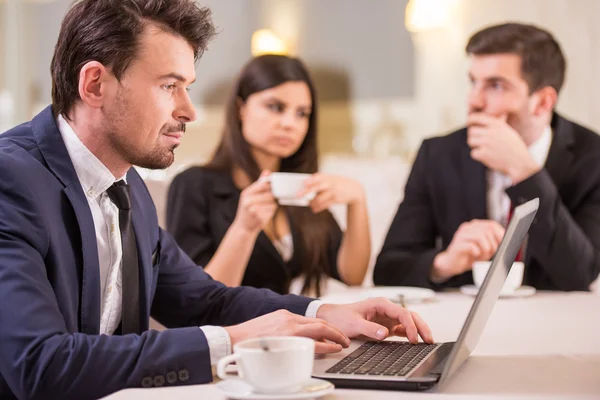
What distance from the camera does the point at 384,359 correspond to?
1.09 meters

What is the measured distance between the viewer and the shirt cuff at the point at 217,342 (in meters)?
1.04

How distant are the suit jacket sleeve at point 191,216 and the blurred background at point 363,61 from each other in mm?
966

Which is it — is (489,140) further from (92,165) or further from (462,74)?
(462,74)

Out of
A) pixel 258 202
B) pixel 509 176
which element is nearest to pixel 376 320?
pixel 258 202

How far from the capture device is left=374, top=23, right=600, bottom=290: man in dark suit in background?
2.13 meters

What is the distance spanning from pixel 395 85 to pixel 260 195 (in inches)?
109

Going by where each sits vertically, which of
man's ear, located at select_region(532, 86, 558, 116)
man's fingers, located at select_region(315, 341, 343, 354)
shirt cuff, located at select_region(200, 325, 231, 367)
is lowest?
man's fingers, located at select_region(315, 341, 343, 354)

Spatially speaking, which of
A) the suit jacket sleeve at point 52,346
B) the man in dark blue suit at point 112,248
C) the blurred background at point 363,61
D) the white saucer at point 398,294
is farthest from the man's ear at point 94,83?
the blurred background at point 363,61

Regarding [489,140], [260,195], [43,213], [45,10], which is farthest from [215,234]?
[45,10]

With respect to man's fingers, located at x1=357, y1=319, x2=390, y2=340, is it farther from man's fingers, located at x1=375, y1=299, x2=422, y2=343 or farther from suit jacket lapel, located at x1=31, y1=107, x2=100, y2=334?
suit jacket lapel, located at x1=31, y1=107, x2=100, y2=334

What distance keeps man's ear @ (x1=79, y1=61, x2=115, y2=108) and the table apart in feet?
1.82

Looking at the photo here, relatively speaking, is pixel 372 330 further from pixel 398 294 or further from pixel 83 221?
pixel 398 294

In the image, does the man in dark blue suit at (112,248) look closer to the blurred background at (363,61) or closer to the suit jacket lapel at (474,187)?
the suit jacket lapel at (474,187)

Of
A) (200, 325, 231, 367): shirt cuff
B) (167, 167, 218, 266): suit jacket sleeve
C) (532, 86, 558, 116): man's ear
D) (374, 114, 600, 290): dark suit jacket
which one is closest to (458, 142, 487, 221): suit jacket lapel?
(374, 114, 600, 290): dark suit jacket
